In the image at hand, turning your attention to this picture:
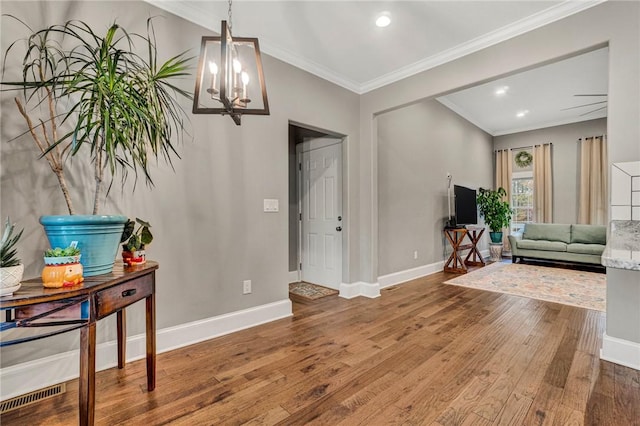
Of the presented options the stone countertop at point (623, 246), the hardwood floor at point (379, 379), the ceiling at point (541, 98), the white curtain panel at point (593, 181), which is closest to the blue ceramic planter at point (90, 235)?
the hardwood floor at point (379, 379)

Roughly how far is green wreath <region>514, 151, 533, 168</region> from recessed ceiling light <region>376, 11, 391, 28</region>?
632 centimetres

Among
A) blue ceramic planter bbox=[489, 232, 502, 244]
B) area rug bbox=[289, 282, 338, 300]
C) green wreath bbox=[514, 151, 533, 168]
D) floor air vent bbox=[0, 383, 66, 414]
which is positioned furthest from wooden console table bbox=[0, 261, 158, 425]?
green wreath bbox=[514, 151, 533, 168]

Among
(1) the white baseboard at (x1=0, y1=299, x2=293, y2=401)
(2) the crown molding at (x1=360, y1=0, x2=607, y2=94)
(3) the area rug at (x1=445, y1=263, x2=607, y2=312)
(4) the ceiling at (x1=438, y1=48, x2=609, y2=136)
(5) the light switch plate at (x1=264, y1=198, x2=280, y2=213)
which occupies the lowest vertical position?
(3) the area rug at (x1=445, y1=263, x2=607, y2=312)

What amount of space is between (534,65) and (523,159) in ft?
18.3

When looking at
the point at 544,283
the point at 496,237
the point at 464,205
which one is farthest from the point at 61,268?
the point at 496,237

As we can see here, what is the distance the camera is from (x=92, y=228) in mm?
1468

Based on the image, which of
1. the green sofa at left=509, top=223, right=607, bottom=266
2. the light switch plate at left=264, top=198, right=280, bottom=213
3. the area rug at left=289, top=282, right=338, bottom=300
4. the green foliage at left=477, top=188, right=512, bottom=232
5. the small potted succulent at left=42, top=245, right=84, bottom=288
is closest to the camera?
the small potted succulent at left=42, top=245, right=84, bottom=288

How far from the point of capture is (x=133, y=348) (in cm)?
218

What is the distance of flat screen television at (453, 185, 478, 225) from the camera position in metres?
5.45

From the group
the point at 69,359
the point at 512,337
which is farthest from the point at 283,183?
the point at 512,337

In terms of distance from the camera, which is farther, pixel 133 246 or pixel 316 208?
pixel 316 208

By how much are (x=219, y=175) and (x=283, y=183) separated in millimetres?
716

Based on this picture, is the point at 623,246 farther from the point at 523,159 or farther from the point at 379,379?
the point at 523,159

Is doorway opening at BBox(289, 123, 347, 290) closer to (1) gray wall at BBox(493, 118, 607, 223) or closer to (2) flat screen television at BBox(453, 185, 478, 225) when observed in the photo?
(2) flat screen television at BBox(453, 185, 478, 225)
